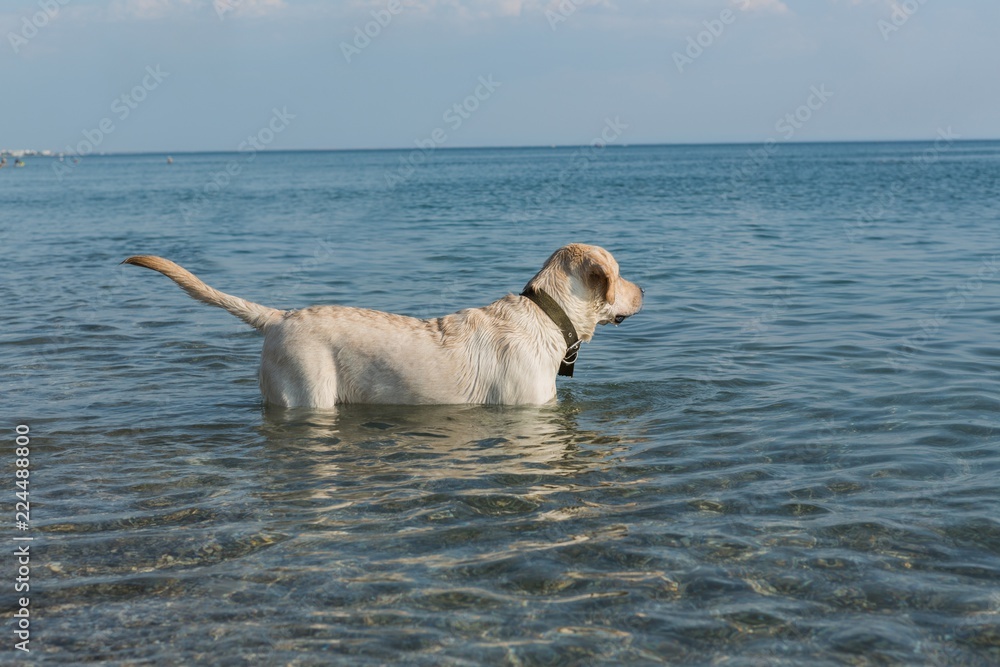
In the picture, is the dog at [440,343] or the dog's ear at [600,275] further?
the dog's ear at [600,275]

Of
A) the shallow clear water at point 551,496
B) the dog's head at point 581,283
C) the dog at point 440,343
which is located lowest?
the shallow clear water at point 551,496

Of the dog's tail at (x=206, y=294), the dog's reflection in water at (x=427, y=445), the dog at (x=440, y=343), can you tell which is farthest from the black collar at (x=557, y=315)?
the dog's tail at (x=206, y=294)

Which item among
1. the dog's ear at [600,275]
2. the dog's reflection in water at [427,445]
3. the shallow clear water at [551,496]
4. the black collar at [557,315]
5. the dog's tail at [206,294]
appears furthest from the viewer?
the black collar at [557,315]

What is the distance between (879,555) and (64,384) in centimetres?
797

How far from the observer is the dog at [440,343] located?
25.5 feet

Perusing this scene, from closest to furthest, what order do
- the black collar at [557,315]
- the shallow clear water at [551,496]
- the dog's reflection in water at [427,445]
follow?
1. the shallow clear water at [551,496]
2. the dog's reflection in water at [427,445]
3. the black collar at [557,315]

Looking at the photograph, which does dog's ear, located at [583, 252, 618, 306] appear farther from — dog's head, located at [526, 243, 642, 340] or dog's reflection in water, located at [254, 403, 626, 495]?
dog's reflection in water, located at [254, 403, 626, 495]

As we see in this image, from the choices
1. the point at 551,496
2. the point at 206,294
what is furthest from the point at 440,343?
the point at 551,496

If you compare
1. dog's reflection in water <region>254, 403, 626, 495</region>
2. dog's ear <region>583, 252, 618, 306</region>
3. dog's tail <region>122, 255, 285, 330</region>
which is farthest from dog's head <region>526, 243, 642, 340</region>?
dog's tail <region>122, 255, 285, 330</region>

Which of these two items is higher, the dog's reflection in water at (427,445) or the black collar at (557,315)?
the black collar at (557,315)

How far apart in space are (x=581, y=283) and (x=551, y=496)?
102 inches

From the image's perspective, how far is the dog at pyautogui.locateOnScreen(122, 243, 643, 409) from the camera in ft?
25.5

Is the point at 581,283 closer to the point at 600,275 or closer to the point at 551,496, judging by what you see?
the point at 600,275

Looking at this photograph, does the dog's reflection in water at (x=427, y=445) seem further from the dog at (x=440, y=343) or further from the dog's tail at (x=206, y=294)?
the dog's tail at (x=206, y=294)
